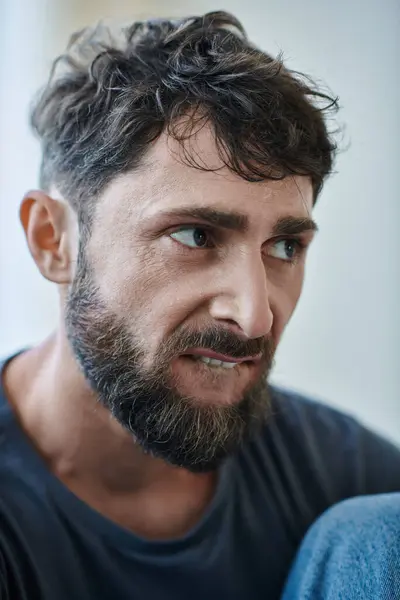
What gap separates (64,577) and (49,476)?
0.11 m

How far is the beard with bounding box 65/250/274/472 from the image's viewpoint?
0.73m

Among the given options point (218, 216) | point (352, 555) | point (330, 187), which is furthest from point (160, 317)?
point (330, 187)

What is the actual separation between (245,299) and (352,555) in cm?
30

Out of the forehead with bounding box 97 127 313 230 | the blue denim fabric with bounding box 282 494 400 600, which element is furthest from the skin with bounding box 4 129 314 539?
the blue denim fabric with bounding box 282 494 400 600

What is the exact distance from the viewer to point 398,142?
46.0 inches

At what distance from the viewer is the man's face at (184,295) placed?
27.6 inches

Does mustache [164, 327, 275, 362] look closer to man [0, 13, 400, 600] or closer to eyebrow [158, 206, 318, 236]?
man [0, 13, 400, 600]

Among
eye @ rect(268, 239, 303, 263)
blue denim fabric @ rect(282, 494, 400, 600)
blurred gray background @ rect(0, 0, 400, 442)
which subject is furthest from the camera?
blurred gray background @ rect(0, 0, 400, 442)

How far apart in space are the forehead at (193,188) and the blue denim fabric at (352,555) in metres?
0.35

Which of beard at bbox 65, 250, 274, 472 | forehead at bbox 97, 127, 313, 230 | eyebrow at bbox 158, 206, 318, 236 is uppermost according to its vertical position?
forehead at bbox 97, 127, 313, 230

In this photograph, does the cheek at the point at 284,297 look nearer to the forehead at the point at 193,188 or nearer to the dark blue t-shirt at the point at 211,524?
the forehead at the point at 193,188

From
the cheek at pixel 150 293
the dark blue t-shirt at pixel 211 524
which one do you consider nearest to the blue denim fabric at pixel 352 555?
the dark blue t-shirt at pixel 211 524

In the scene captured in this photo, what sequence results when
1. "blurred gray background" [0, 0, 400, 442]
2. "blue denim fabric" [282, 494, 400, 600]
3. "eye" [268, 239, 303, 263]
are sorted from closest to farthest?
1. "blue denim fabric" [282, 494, 400, 600]
2. "eye" [268, 239, 303, 263]
3. "blurred gray background" [0, 0, 400, 442]

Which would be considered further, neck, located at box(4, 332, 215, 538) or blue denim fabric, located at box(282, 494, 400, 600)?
neck, located at box(4, 332, 215, 538)
